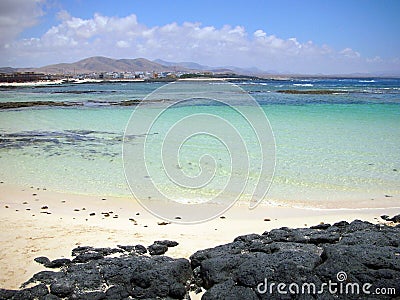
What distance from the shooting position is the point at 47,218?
7.45m

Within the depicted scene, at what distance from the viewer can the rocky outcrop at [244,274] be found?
13.5 ft

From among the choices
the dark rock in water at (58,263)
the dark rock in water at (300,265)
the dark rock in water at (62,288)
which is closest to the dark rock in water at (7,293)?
the dark rock in water at (62,288)

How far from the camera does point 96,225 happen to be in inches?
281

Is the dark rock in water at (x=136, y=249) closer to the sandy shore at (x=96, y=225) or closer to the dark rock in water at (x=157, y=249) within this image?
the dark rock in water at (x=157, y=249)

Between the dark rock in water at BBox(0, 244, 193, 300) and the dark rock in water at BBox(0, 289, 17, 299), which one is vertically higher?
the dark rock in water at BBox(0, 244, 193, 300)

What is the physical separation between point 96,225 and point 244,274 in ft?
12.2

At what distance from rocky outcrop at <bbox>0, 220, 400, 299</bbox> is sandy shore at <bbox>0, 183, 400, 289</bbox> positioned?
47 cm

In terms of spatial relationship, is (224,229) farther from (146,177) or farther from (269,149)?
(269,149)

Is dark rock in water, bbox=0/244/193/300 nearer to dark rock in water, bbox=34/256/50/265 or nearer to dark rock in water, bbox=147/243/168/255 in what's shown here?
dark rock in water, bbox=34/256/50/265

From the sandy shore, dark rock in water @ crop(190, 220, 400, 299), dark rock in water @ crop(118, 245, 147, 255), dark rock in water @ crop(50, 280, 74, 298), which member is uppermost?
dark rock in water @ crop(190, 220, 400, 299)

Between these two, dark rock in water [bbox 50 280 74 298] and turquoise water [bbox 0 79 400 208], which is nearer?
dark rock in water [bbox 50 280 74 298]

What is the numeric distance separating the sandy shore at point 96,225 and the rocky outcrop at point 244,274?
0.47 metres

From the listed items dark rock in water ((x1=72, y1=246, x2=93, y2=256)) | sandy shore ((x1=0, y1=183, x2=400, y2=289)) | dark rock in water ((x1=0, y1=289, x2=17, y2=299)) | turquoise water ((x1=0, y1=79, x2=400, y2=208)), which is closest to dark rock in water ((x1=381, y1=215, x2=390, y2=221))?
sandy shore ((x1=0, y1=183, x2=400, y2=289))

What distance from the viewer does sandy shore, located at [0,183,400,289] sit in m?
5.80
